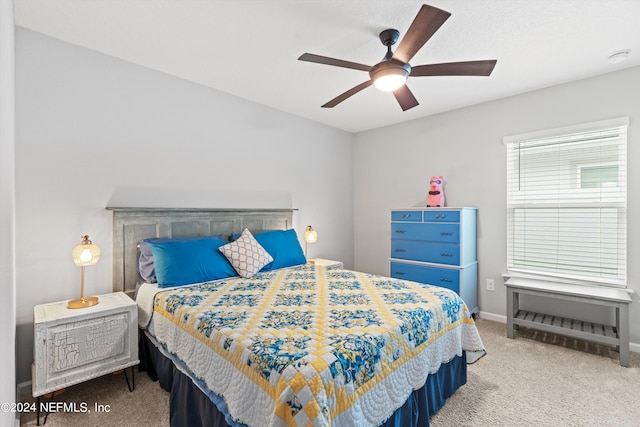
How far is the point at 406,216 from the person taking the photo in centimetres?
388

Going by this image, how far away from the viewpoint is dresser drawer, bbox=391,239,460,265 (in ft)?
11.3

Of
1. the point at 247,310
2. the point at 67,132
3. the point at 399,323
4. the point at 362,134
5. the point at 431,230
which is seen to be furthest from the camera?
the point at 362,134

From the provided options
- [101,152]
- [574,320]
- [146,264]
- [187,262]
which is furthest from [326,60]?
[574,320]

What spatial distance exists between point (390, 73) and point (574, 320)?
3.02 metres

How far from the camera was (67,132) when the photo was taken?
2361mm

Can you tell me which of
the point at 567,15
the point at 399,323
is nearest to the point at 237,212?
the point at 399,323

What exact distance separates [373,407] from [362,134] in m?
4.10

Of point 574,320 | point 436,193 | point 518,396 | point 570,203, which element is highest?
point 436,193

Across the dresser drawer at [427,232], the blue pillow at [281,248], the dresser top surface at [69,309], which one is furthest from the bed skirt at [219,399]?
the dresser drawer at [427,232]

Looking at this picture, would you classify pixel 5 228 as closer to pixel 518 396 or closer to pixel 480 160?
pixel 518 396

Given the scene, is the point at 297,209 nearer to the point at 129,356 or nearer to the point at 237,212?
the point at 237,212

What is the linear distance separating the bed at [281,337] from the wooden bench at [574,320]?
1.15 m

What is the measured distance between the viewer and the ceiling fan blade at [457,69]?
192 centimetres

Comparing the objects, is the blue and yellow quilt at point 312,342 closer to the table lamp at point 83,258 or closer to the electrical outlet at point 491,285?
the table lamp at point 83,258
